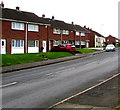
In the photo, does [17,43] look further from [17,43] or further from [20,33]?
[20,33]

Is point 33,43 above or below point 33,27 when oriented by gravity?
below

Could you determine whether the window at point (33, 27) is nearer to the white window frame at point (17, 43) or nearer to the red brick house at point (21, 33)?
the red brick house at point (21, 33)

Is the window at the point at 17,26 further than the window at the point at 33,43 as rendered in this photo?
No

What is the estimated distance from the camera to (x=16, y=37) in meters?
37.4

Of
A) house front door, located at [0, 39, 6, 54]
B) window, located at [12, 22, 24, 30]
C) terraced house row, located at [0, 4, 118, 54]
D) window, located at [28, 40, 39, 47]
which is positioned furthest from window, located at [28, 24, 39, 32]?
house front door, located at [0, 39, 6, 54]

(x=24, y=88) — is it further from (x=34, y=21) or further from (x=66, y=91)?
(x=34, y=21)

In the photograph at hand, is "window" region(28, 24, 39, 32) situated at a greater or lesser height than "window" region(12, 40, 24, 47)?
greater

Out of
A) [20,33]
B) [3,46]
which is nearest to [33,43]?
[20,33]

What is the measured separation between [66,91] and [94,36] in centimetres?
8266

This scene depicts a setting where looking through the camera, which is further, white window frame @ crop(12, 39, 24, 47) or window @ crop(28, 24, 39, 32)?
window @ crop(28, 24, 39, 32)

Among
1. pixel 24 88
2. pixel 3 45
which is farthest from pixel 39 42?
pixel 24 88

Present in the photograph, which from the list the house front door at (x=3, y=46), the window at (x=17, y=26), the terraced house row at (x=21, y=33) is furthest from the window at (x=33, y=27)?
the house front door at (x=3, y=46)

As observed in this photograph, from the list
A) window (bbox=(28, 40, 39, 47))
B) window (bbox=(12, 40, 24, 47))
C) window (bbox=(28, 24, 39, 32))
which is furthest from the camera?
window (bbox=(28, 40, 39, 47))

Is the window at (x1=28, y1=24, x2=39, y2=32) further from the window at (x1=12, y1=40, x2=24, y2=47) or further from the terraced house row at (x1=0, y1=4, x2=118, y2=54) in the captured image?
the window at (x1=12, y1=40, x2=24, y2=47)
